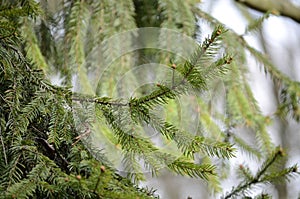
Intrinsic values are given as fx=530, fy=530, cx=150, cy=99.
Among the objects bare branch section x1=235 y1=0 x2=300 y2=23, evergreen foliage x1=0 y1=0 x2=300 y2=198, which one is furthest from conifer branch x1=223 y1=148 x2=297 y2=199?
bare branch section x1=235 y1=0 x2=300 y2=23

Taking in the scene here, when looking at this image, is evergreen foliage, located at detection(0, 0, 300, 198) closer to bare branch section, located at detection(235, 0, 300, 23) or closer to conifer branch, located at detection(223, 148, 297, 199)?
conifer branch, located at detection(223, 148, 297, 199)

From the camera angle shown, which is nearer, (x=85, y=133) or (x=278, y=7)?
(x=85, y=133)

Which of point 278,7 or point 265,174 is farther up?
point 278,7

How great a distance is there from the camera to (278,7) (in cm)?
208

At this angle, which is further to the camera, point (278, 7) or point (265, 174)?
point (278, 7)

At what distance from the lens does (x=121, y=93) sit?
1.34m

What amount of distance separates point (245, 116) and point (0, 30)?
90 centimetres

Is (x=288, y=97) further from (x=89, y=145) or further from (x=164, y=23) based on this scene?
(x=89, y=145)

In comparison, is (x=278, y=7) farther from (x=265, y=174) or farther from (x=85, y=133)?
(x=85, y=133)

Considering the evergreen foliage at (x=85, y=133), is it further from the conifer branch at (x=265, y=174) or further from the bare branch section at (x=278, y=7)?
the bare branch section at (x=278, y=7)

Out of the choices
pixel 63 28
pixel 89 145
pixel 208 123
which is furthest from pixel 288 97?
pixel 89 145

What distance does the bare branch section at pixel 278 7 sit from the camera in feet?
6.55

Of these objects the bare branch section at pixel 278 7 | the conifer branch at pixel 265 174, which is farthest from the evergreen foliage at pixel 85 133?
the bare branch section at pixel 278 7

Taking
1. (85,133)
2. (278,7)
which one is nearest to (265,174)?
(85,133)
